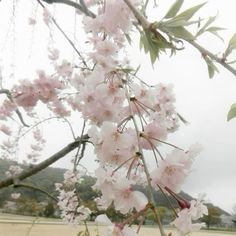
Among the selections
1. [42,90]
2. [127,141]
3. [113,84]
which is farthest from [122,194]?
[42,90]

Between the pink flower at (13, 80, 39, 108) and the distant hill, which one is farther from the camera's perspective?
the pink flower at (13, 80, 39, 108)

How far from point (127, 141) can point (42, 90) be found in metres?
1.85

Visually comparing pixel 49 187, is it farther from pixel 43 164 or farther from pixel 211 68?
pixel 211 68

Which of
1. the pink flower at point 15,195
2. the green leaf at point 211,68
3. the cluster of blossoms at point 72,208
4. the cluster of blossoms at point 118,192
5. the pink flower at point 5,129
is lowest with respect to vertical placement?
the cluster of blossoms at point 118,192

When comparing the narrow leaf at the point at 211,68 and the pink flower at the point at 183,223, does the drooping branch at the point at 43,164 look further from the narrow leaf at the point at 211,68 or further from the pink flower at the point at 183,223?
the pink flower at the point at 183,223

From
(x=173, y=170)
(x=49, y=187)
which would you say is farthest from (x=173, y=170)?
(x=49, y=187)

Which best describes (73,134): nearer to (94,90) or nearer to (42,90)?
(42,90)

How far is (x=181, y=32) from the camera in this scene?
56 cm

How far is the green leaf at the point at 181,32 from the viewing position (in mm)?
553

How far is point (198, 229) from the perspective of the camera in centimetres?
49

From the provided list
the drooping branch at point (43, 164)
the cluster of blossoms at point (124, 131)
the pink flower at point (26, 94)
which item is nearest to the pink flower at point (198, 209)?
the cluster of blossoms at point (124, 131)

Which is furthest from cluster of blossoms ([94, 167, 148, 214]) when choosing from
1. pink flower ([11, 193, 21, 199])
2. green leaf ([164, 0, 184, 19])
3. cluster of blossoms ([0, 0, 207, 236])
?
pink flower ([11, 193, 21, 199])

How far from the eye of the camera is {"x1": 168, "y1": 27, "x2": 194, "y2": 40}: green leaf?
1.81 feet

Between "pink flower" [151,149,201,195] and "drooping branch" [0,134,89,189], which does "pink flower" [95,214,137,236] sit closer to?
"pink flower" [151,149,201,195]
